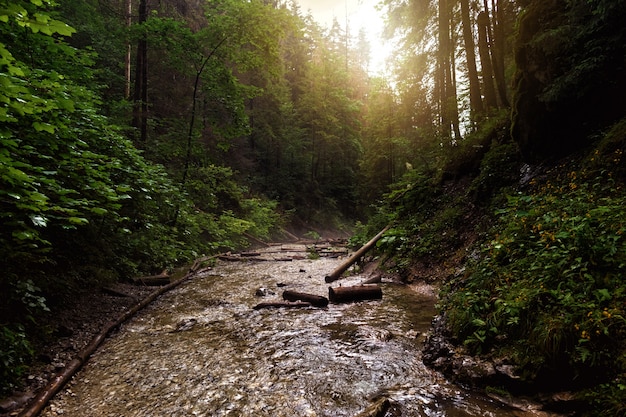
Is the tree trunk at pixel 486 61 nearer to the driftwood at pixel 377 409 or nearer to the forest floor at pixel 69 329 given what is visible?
the driftwood at pixel 377 409

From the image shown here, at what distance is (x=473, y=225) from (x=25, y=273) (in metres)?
9.55

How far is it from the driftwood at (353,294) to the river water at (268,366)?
23cm

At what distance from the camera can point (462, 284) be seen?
579cm

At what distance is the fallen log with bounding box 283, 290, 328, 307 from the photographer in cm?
742

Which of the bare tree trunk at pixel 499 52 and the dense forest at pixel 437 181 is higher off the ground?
the bare tree trunk at pixel 499 52

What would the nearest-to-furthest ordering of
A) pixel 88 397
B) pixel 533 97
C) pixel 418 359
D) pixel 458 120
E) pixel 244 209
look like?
pixel 88 397, pixel 418 359, pixel 533 97, pixel 458 120, pixel 244 209

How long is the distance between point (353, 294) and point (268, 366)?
3.79 meters

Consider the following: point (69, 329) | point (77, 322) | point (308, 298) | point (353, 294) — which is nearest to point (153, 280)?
point (77, 322)

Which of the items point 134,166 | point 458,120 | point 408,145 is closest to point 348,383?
point 134,166

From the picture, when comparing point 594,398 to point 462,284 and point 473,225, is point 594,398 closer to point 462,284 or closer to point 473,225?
point 462,284

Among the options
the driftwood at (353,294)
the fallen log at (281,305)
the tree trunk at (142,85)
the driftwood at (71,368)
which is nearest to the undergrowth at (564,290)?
the driftwood at (353,294)

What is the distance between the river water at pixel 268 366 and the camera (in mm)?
3438

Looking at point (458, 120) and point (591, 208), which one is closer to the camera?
point (591, 208)

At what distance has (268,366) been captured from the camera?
4.37 meters
